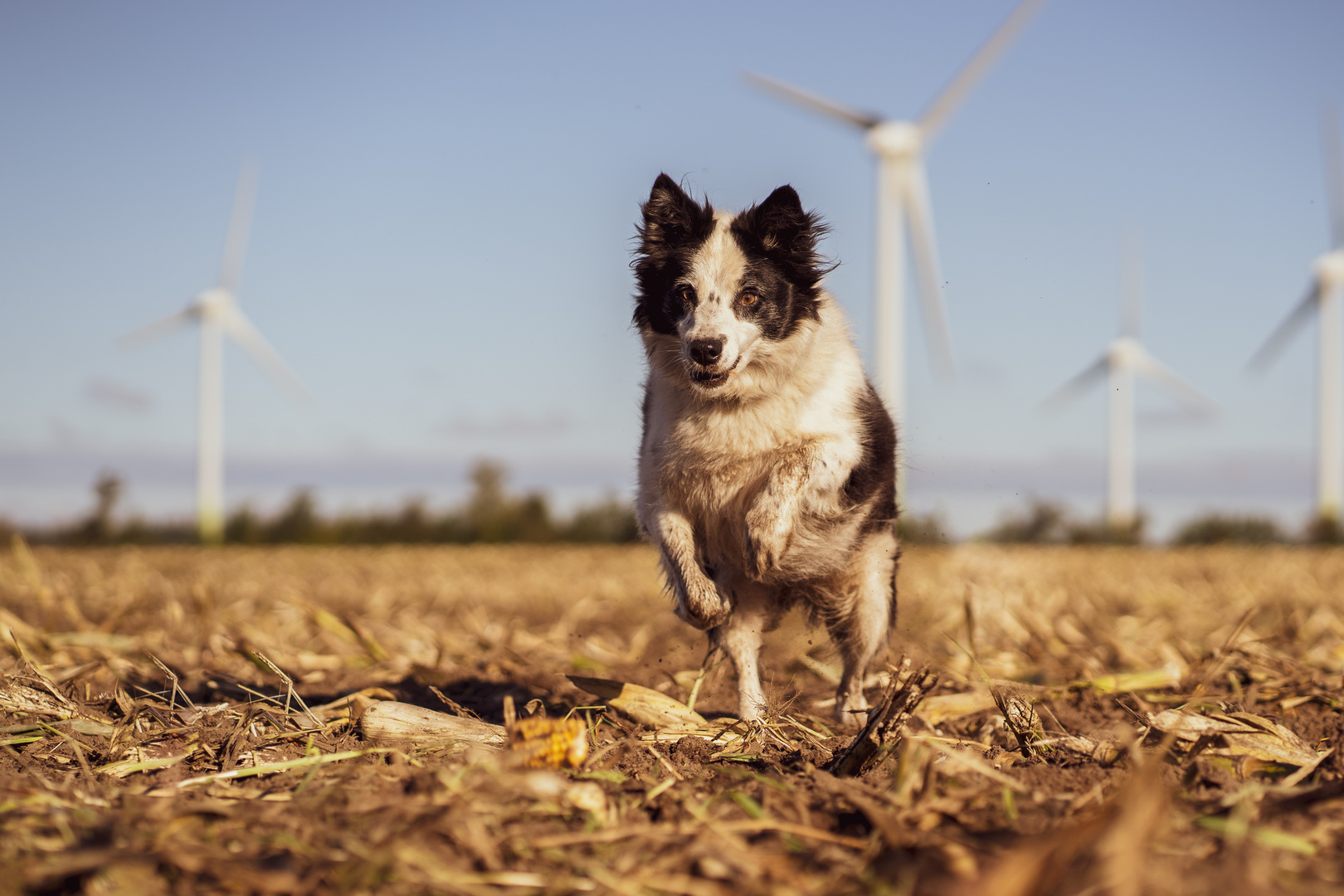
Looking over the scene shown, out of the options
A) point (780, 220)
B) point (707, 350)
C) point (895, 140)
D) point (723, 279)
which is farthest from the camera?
point (895, 140)

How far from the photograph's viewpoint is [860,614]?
4.99 m

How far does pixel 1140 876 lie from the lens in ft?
6.64

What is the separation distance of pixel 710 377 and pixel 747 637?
53.3 inches

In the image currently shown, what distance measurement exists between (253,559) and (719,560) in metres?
16.2

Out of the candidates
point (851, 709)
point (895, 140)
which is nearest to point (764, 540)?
point (851, 709)

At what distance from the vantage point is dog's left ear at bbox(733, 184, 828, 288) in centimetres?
476

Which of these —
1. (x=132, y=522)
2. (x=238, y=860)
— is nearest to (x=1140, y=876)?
(x=238, y=860)

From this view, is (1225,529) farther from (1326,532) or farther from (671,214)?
(671,214)

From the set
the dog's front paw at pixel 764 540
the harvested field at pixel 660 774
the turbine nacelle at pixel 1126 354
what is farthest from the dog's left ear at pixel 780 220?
the turbine nacelle at pixel 1126 354

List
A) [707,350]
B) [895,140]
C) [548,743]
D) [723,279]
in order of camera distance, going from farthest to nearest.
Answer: [895,140], [723,279], [707,350], [548,743]

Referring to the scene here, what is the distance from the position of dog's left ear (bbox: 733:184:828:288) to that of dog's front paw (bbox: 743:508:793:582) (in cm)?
127

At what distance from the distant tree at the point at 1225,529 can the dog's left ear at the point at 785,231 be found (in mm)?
29216

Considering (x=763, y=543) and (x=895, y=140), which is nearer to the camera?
(x=763, y=543)

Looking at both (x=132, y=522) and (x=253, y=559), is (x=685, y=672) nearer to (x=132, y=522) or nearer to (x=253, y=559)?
(x=253, y=559)
